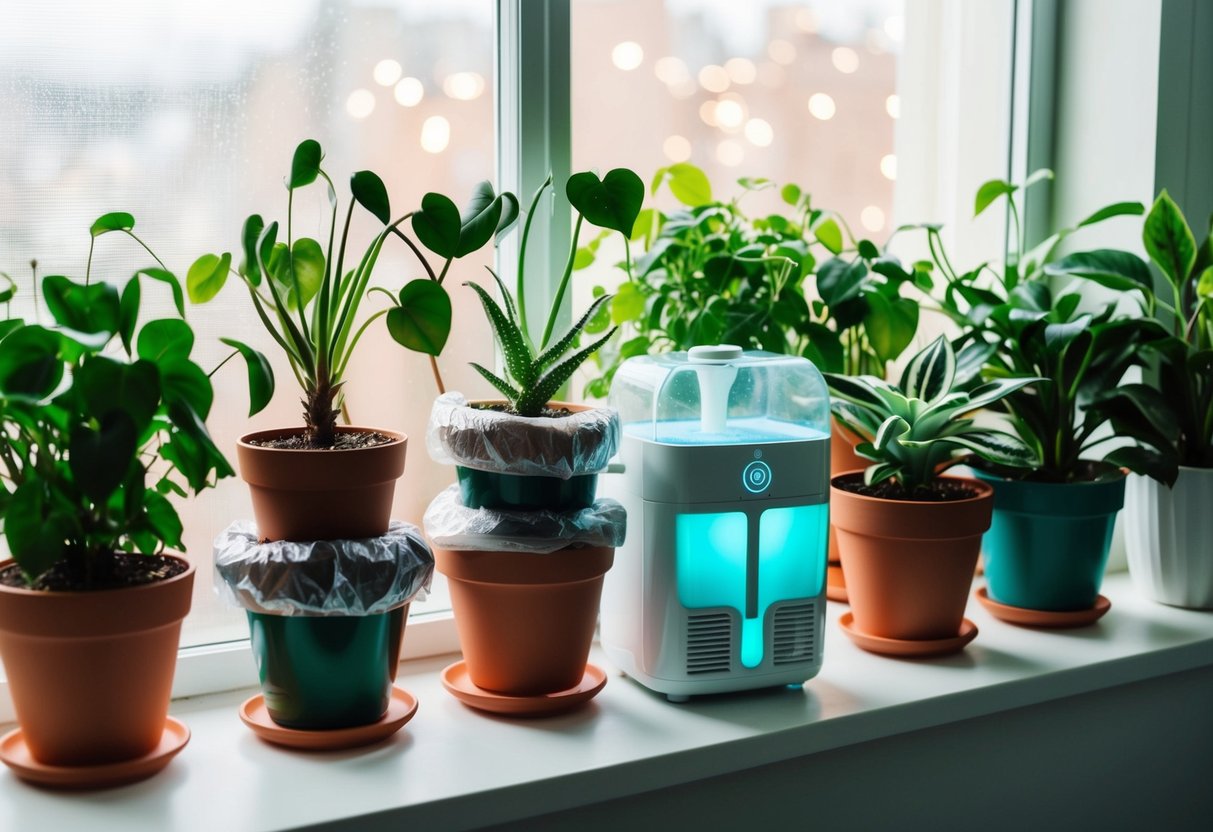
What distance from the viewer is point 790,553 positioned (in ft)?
4.03

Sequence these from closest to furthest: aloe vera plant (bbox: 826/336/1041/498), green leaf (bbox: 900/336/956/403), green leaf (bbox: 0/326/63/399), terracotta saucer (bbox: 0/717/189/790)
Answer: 1. green leaf (bbox: 0/326/63/399)
2. terracotta saucer (bbox: 0/717/189/790)
3. aloe vera plant (bbox: 826/336/1041/498)
4. green leaf (bbox: 900/336/956/403)

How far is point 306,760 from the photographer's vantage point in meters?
1.07

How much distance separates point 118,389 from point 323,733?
1.30 ft

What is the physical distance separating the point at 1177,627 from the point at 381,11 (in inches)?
50.5

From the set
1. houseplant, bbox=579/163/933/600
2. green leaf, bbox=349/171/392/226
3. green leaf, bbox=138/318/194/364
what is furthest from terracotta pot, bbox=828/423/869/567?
green leaf, bbox=138/318/194/364

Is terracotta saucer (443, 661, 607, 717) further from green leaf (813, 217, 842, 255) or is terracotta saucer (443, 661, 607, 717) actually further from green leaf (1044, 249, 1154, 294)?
green leaf (1044, 249, 1154, 294)

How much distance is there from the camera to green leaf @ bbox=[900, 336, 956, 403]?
4.61 feet

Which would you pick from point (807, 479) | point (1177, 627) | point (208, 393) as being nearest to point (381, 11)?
point (208, 393)

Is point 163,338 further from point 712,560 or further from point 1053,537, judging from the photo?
point 1053,537

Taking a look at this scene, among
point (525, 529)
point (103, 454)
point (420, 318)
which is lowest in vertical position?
point (525, 529)

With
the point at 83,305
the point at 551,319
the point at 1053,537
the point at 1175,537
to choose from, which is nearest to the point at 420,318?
the point at 551,319

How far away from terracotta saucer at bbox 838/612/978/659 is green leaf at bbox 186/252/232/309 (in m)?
0.85

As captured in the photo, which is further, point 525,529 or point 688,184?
point 688,184

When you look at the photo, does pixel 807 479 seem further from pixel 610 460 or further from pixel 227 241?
pixel 227 241
